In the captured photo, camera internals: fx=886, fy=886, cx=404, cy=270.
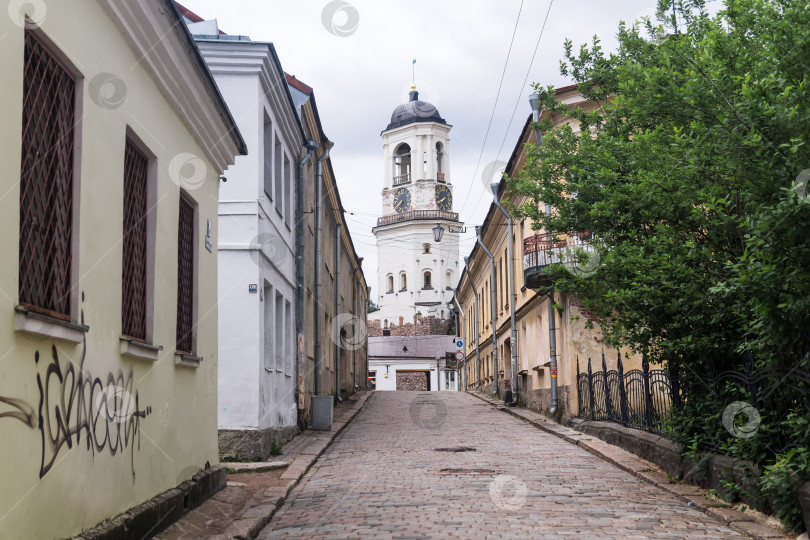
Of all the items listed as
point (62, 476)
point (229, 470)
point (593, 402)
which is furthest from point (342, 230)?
point (62, 476)

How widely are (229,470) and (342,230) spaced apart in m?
18.2

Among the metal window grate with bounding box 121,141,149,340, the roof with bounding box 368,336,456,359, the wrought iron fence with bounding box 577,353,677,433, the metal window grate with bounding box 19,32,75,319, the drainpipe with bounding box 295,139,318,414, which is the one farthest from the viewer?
the roof with bounding box 368,336,456,359

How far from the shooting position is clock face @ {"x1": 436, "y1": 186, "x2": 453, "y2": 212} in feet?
227

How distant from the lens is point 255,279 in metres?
12.5

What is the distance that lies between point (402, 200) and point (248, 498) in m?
61.5

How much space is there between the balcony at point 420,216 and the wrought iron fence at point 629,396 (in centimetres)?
5134

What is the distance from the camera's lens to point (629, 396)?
1344 cm

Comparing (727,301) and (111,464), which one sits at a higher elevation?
(727,301)

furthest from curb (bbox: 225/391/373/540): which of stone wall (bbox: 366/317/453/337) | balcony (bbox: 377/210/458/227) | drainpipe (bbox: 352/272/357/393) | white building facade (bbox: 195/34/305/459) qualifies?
stone wall (bbox: 366/317/453/337)

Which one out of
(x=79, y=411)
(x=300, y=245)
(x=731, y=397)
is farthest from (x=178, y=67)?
(x=300, y=245)

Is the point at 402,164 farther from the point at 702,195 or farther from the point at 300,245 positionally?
the point at 702,195

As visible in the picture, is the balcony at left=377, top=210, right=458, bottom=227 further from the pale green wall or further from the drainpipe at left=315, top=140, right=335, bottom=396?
the pale green wall

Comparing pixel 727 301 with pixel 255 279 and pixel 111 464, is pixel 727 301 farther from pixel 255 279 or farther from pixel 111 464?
pixel 255 279

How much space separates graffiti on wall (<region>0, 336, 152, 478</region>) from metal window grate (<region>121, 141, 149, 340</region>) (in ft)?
1.79
